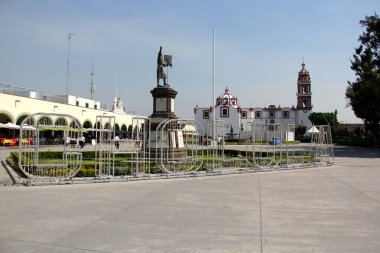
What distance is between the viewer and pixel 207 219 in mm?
6574

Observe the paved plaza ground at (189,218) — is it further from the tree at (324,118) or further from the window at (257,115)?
the window at (257,115)

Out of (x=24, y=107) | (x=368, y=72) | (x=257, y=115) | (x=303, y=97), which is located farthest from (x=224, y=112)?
(x=24, y=107)

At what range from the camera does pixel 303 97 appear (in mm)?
80812

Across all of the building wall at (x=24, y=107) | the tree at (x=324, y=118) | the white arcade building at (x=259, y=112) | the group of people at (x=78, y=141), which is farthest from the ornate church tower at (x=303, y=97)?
the group of people at (x=78, y=141)

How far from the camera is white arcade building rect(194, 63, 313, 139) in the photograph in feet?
263

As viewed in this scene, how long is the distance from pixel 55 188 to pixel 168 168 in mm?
4608

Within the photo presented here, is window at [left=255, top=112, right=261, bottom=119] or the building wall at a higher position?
window at [left=255, top=112, right=261, bottom=119]

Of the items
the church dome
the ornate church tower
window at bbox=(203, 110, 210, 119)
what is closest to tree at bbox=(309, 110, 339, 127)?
the ornate church tower

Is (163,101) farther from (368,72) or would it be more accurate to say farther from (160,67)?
(368,72)

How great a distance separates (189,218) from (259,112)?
8099 centimetres

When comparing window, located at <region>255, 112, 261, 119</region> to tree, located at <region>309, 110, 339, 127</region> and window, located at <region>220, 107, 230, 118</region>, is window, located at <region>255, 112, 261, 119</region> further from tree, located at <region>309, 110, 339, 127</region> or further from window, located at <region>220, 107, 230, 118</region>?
tree, located at <region>309, 110, 339, 127</region>

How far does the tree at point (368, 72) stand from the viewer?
33.0m

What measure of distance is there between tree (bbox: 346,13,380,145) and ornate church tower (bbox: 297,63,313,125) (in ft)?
129

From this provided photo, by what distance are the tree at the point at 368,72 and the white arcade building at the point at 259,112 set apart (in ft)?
130
